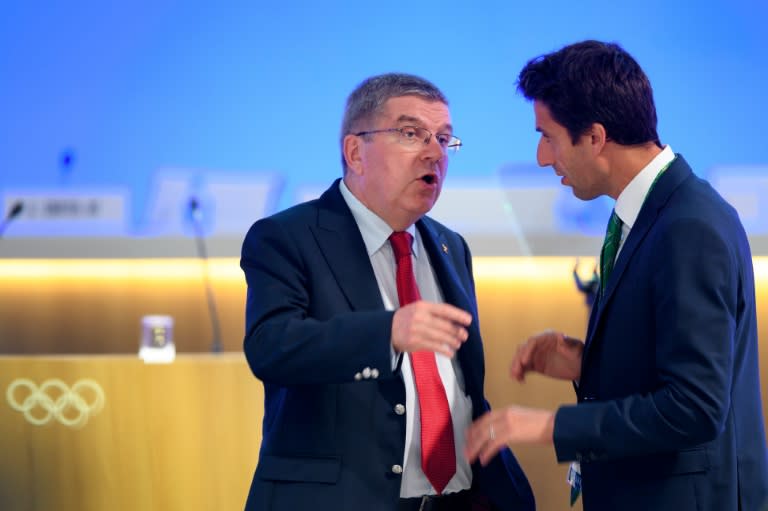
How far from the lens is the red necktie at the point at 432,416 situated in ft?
6.78

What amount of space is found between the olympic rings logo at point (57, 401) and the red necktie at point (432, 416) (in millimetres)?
1624

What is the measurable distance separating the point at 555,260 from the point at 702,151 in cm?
84

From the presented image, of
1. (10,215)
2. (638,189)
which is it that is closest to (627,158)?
(638,189)

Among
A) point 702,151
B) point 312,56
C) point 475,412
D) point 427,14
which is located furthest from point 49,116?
point 475,412

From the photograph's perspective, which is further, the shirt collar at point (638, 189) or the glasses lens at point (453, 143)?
the glasses lens at point (453, 143)

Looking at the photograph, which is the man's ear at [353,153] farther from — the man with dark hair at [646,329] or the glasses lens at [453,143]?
the man with dark hair at [646,329]

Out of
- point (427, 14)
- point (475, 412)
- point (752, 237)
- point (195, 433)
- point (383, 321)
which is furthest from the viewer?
point (427, 14)

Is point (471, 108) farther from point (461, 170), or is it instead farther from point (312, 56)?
point (312, 56)

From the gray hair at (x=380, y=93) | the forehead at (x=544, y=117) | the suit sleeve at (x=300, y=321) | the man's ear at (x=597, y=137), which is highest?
the gray hair at (x=380, y=93)

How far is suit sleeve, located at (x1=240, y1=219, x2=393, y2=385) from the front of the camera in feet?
6.08

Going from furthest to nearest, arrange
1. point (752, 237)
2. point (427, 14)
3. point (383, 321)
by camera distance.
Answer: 1. point (427, 14)
2. point (752, 237)
3. point (383, 321)

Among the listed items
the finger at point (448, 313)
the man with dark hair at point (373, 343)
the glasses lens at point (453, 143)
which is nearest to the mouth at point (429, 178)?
the man with dark hair at point (373, 343)

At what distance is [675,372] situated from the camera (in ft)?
5.65

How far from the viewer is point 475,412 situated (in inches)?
87.0
